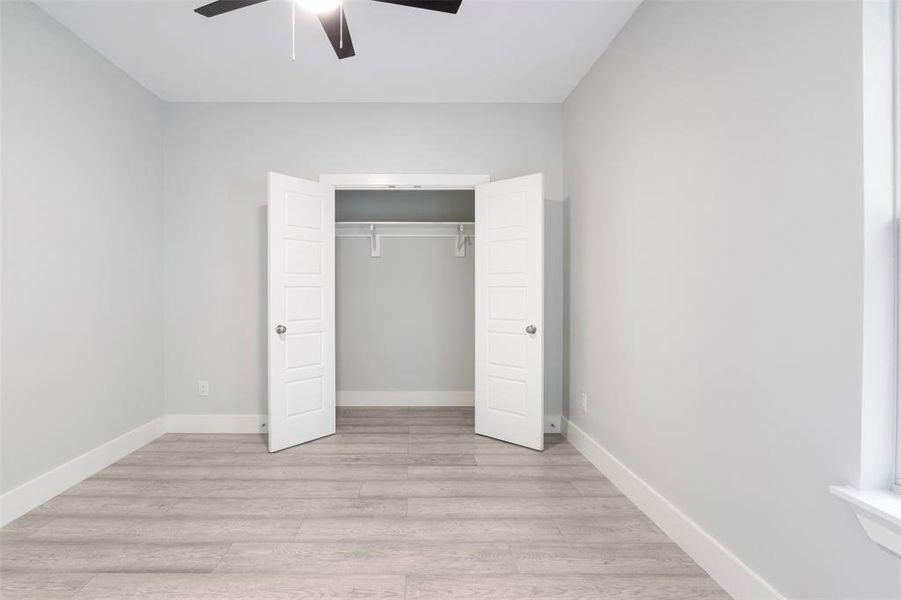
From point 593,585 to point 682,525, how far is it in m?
0.58

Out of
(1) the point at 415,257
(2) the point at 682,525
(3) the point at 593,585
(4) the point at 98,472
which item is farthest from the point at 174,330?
(2) the point at 682,525

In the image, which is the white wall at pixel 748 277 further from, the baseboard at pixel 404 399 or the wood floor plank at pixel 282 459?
the baseboard at pixel 404 399

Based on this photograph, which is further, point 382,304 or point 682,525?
point 382,304

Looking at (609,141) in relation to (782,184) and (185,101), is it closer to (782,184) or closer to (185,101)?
(782,184)

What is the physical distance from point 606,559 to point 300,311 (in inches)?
103

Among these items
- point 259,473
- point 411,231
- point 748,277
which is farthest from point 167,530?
point 411,231

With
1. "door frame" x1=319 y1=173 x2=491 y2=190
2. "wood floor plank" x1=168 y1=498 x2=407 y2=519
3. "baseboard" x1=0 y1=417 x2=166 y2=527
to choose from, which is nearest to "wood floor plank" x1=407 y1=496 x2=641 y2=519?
"wood floor plank" x1=168 y1=498 x2=407 y2=519

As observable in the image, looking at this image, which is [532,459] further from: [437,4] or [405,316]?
[437,4]

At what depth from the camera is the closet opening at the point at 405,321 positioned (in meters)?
4.33

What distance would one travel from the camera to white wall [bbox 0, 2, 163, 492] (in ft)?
7.54

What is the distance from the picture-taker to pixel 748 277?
1617 millimetres

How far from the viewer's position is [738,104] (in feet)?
5.46

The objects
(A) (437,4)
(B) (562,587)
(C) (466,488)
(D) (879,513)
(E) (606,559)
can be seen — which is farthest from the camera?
(C) (466,488)

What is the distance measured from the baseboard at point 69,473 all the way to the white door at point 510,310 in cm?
263
